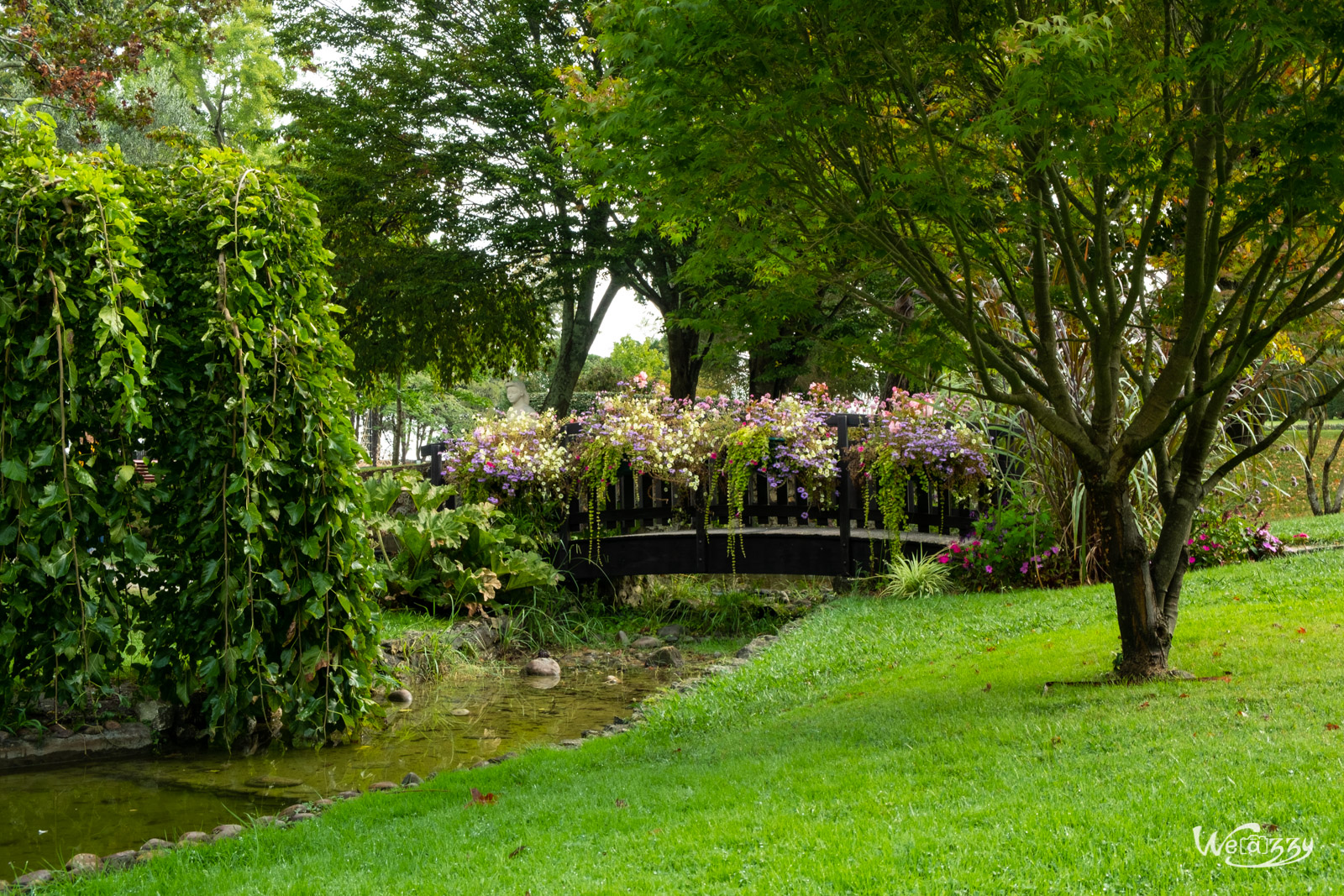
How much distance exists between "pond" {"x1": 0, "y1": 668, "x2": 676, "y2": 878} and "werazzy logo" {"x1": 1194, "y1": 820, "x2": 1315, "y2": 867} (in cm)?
386

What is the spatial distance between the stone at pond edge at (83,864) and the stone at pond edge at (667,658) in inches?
195

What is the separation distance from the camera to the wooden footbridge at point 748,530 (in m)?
9.21

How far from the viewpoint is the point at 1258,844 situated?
2.60 metres

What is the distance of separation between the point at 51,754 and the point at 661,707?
344cm

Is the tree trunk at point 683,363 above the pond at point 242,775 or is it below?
above

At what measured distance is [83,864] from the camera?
11.9ft

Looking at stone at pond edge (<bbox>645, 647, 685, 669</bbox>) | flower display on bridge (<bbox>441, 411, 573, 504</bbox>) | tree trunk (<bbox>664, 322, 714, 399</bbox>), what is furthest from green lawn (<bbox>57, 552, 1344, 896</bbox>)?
tree trunk (<bbox>664, 322, 714, 399</bbox>)

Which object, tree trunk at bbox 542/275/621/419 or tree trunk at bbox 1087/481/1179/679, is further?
tree trunk at bbox 542/275/621/419

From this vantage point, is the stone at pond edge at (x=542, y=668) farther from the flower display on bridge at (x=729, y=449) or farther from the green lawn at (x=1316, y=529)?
the green lawn at (x=1316, y=529)

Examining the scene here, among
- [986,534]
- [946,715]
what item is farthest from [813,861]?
[986,534]

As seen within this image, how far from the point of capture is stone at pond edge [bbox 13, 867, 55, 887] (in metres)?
3.40

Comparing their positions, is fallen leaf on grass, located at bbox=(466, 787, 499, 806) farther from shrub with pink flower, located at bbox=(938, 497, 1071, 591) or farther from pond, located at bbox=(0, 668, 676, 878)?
shrub with pink flower, located at bbox=(938, 497, 1071, 591)

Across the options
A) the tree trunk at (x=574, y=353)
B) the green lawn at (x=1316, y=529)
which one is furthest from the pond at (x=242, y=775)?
the tree trunk at (x=574, y=353)

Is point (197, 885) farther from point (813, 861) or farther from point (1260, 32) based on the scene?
point (1260, 32)
